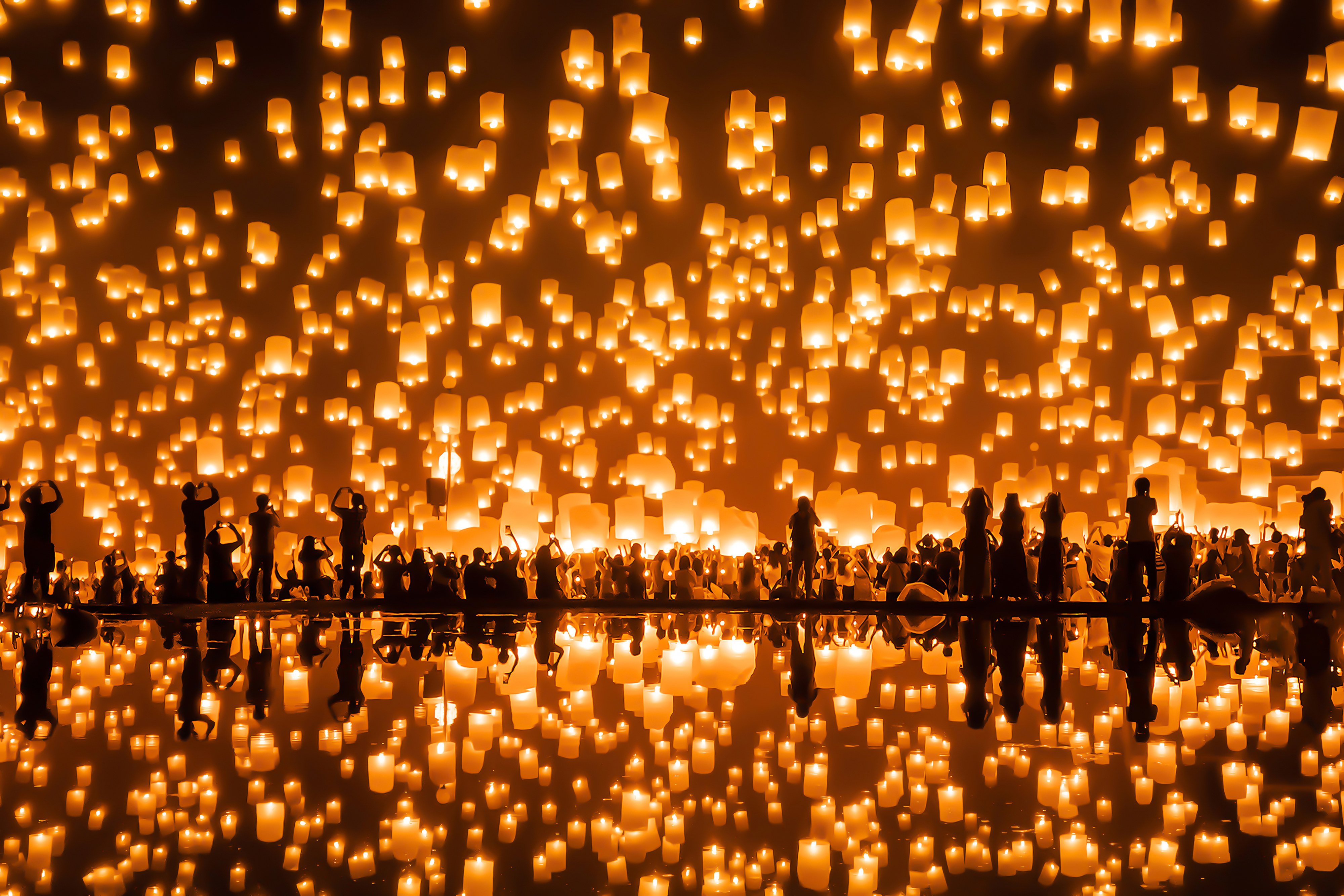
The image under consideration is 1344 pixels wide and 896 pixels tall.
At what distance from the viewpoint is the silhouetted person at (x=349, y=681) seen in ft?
11.9

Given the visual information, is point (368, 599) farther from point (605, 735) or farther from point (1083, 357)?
point (1083, 357)

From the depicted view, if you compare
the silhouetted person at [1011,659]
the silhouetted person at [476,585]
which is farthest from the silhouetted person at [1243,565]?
the silhouetted person at [476,585]

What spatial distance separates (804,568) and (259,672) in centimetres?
557

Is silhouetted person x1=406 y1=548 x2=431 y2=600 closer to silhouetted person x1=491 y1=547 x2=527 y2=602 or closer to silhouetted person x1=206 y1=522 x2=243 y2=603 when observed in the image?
silhouetted person x1=491 y1=547 x2=527 y2=602

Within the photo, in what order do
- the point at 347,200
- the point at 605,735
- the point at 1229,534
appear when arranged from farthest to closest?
the point at 1229,534
the point at 347,200
the point at 605,735

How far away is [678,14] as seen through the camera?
585 inches

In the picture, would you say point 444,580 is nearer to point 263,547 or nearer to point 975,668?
point 263,547

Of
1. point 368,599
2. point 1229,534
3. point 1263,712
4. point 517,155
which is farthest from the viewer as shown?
point 517,155

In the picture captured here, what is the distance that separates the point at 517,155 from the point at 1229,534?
10.2 metres

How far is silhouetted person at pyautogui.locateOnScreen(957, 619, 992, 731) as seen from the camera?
3506 millimetres

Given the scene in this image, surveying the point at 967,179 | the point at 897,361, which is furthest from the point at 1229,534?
the point at 967,179

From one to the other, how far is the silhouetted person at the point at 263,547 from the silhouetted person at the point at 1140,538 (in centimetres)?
644

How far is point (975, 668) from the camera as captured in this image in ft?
15.6

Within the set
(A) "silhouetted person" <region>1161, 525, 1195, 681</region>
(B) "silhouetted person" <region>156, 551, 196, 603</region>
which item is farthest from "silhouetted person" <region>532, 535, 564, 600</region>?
(A) "silhouetted person" <region>1161, 525, 1195, 681</region>
